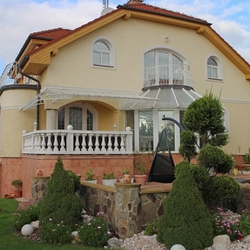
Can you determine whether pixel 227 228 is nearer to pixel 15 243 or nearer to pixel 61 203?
pixel 61 203

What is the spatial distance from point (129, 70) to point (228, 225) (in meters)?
12.1

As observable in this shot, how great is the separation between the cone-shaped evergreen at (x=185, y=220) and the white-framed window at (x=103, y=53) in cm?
1132

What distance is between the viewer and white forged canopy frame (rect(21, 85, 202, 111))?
52.6ft

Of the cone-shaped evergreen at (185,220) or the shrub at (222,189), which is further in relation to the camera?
the shrub at (222,189)

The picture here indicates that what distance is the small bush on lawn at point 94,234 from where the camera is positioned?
7523 mm

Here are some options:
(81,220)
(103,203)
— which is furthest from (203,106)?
(81,220)

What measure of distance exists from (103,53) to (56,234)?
12.0 m

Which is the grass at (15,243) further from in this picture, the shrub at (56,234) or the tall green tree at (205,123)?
the tall green tree at (205,123)

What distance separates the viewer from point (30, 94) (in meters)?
17.1

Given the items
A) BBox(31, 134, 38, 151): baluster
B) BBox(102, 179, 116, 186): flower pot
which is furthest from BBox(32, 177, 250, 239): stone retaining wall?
BBox(31, 134, 38, 151): baluster

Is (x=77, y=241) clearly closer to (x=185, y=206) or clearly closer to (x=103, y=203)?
(x=103, y=203)

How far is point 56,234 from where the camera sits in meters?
7.77

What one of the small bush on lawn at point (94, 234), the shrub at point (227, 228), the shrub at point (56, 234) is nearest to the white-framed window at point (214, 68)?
the shrub at point (227, 228)

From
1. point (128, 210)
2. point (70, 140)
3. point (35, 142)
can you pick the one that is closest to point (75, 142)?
point (70, 140)
